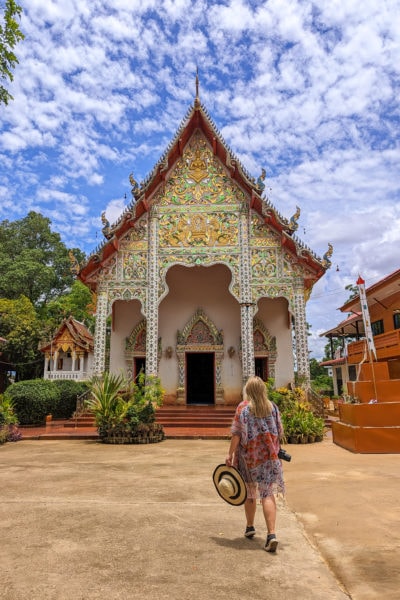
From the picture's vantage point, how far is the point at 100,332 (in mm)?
12922

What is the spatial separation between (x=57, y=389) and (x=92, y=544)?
1161 cm

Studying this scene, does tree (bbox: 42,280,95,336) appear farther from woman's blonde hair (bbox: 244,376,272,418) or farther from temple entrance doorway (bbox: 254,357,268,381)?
woman's blonde hair (bbox: 244,376,272,418)

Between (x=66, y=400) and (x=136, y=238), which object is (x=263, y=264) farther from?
(x=66, y=400)

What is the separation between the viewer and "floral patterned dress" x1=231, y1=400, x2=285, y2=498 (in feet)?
9.68

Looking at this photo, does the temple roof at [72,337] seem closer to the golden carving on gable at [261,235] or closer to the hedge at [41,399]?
the hedge at [41,399]

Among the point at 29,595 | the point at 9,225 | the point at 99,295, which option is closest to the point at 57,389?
the point at 99,295

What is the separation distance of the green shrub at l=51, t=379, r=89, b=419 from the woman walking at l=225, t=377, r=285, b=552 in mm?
11380

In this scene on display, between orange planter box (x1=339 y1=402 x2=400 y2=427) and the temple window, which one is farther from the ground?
the temple window

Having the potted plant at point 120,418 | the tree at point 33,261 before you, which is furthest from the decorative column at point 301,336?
the tree at point 33,261

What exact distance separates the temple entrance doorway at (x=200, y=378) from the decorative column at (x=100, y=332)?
3713 millimetres

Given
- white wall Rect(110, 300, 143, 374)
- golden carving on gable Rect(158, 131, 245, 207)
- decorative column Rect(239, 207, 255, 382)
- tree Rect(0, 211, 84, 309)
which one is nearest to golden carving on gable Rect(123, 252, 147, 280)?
white wall Rect(110, 300, 143, 374)

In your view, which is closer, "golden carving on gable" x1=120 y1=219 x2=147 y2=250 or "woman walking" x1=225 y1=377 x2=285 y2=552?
"woman walking" x1=225 y1=377 x2=285 y2=552

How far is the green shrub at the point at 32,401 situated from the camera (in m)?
12.8

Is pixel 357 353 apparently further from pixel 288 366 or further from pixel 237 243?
pixel 237 243
